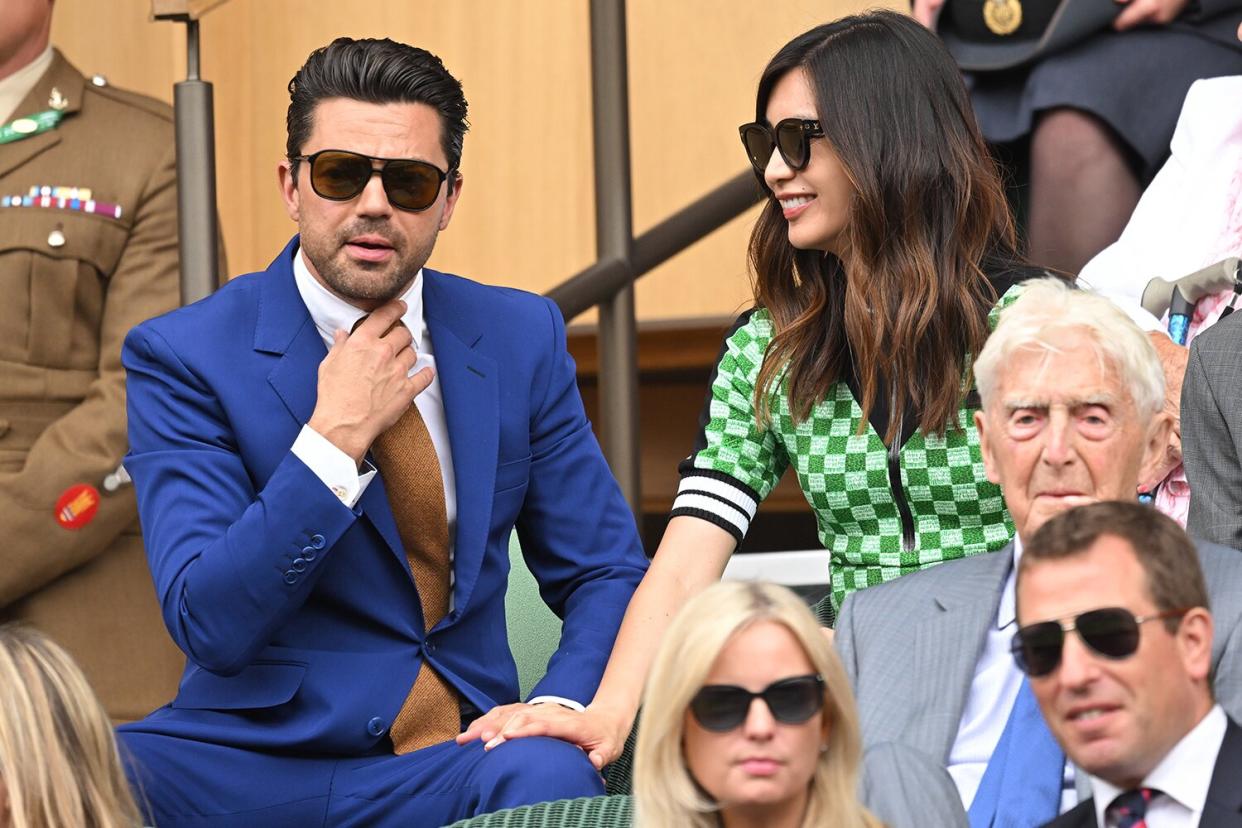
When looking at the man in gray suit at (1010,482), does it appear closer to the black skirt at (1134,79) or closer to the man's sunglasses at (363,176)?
the man's sunglasses at (363,176)

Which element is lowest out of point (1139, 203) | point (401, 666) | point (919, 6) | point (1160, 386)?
point (401, 666)

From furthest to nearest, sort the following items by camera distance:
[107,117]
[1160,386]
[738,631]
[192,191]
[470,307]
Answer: [107,117] → [192,191] → [470,307] → [1160,386] → [738,631]

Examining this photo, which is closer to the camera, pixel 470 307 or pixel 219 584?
pixel 219 584

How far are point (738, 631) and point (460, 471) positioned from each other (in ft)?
3.31

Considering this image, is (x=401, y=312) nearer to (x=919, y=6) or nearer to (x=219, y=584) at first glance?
(x=219, y=584)

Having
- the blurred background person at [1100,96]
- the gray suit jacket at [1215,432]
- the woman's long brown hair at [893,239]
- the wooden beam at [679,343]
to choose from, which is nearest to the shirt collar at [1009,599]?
the gray suit jacket at [1215,432]

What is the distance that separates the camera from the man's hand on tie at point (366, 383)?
105 inches

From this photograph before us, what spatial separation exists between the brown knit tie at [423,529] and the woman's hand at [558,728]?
2.8 inches

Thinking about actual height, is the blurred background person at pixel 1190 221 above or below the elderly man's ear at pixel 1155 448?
above

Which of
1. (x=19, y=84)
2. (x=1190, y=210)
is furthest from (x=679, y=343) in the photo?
(x=1190, y=210)

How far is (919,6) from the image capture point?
153 inches

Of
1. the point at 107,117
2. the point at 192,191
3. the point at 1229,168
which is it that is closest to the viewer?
the point at 1229,168

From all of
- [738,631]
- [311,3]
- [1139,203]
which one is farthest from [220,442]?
[311,3]

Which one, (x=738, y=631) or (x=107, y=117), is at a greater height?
(x=107, y=117)
